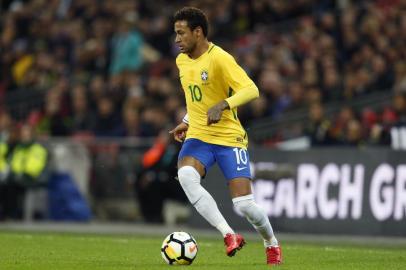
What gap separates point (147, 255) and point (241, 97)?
2621 millimetres

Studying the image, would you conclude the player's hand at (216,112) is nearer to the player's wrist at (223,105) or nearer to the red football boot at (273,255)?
the player's wrist at (223,105)

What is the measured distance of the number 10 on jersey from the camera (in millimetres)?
11703

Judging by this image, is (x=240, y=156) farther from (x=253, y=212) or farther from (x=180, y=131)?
(x=180, y=131)

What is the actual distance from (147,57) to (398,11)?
20.1 feet

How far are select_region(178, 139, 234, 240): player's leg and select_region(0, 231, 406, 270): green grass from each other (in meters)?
0.46

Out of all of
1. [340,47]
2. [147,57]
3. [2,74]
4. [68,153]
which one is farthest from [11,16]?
[340,47]

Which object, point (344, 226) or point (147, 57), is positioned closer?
point (344, 226)

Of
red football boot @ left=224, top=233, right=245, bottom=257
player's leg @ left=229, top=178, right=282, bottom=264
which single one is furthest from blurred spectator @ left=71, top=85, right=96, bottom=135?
red football boot @ left=224, top=233, right=245, bottom=257

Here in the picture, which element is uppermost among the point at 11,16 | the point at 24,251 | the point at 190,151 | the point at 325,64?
the point at 11,16

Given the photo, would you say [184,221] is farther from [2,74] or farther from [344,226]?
[2,74]

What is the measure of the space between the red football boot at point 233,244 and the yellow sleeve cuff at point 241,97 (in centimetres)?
121

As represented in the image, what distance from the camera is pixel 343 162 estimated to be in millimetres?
18719

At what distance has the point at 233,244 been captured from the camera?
1109 centimetres

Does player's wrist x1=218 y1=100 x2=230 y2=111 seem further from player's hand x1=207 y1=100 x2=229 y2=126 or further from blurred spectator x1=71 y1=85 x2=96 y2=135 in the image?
blurred spectator x1=71 y1=85 x2=96 y2=135
